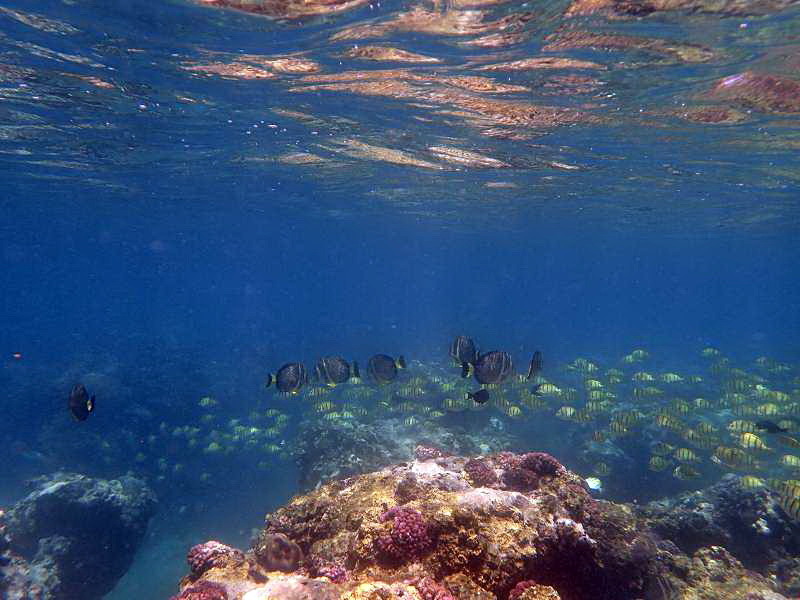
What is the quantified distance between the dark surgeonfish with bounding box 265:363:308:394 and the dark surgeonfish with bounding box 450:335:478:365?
9.95 feet

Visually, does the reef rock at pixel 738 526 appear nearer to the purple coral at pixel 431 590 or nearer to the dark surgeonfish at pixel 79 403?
the purple coral at pixel 431 590

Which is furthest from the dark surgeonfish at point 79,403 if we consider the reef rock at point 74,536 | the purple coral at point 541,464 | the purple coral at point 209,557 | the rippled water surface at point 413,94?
the rippled water surface at point 413,94

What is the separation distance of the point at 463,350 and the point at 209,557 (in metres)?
5.10

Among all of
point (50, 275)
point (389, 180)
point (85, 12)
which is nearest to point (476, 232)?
point (389, 180)

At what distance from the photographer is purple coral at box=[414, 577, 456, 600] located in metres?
3.79

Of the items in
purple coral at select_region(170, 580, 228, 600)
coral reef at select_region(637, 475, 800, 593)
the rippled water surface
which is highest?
the rippled water surface

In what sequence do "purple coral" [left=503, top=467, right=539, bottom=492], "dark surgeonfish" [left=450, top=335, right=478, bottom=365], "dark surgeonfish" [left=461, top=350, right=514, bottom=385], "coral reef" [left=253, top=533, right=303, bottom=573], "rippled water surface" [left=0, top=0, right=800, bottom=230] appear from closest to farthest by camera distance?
"coral reef" [left=253, top=533, right=303, bottom=573] → "purple coral" [left=503, top=467, right=539, bottom=492] → "dark surgeonfish" [left=461, top=350, right=514, bottom=385] → "dark surgeonfish" [left=450, top=335, right=478, bottom=365] → "rippled water surface" [left=0, top=0, right=800, bottom=230]

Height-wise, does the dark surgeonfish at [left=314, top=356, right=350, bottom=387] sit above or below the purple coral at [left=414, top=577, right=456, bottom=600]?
below

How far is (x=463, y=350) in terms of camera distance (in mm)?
8828

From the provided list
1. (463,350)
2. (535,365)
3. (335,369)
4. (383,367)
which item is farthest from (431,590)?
(335,369)

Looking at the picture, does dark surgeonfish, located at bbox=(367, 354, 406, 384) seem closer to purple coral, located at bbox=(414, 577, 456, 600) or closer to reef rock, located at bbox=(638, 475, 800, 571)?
reef rock, located at bbox=(638, 475, 800, 571)

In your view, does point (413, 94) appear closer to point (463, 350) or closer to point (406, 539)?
point (463, 350)

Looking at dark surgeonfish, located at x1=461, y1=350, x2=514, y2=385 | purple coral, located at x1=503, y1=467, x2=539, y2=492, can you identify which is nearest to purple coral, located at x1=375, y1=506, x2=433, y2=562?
A: purple coral, located at x1=503, y1=467, x2=539, y2=492

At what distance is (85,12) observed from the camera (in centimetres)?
1055
